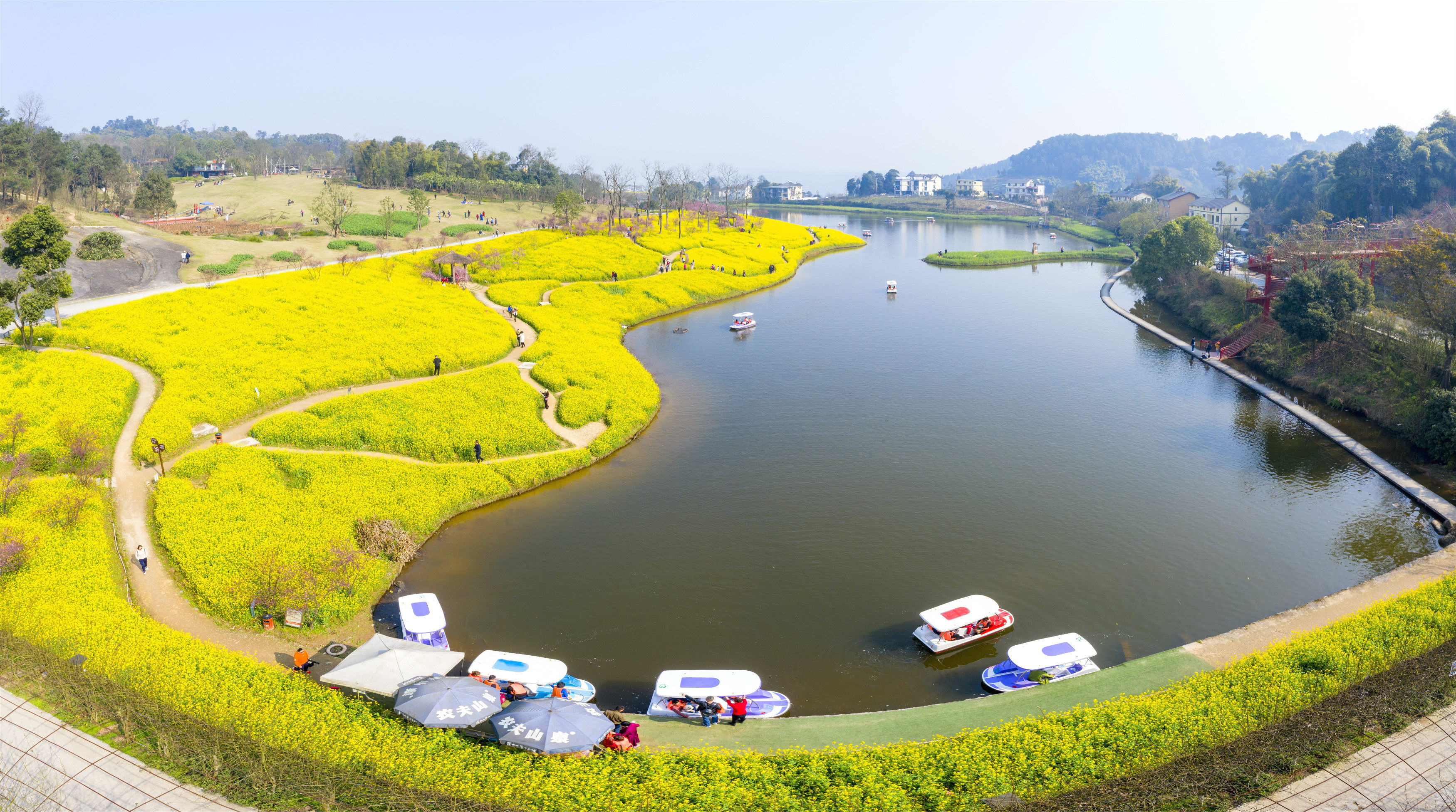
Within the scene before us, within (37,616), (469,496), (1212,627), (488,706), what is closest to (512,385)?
(469,496)

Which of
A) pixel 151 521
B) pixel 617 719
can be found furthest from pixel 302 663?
pixel 151 521

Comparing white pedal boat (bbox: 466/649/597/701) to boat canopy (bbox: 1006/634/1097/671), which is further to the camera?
boat canopy (bbox: 1006/634/1097/671)

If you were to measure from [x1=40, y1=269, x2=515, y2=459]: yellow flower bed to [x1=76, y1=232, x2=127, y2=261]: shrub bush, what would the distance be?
575 inches

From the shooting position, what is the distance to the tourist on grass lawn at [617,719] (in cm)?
2252

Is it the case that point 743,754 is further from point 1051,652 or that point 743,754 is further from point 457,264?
point 457,264

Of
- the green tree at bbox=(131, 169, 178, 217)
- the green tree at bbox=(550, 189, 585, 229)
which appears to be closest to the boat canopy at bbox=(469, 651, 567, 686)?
the green tree at bbox=(550, 189, 585, 229)

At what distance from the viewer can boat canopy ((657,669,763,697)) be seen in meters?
24.2

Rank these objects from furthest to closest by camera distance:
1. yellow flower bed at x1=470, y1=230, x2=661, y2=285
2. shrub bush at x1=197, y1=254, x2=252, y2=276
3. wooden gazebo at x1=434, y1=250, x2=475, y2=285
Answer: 1. yellow flower bed at x1=470, y1=230, x2=661, y2=285
2. wooden gazebo at x1=434, y1=250, x2=475, y2=285
3. shrub bush at x1=197, y1=254, x2=252, y2=276

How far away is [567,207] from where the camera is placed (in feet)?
383

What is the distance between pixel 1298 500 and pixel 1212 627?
52.2ft

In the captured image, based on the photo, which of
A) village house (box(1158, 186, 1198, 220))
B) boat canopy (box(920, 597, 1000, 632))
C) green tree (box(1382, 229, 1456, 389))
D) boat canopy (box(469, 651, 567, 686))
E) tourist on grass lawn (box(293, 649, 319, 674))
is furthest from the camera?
village house (box(1158, 186, 1198, 220))

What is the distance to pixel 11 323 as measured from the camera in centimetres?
4856

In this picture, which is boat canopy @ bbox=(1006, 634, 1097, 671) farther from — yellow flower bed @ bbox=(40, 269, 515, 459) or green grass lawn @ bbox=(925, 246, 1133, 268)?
green grass lawn @ bbox=(925, 246, 1133, 268)

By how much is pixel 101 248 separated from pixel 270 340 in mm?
32618
